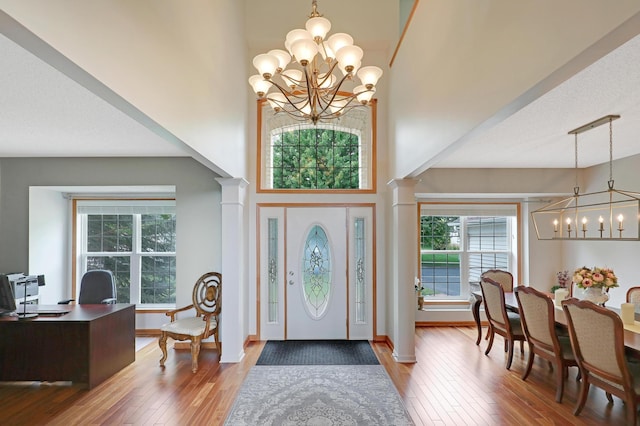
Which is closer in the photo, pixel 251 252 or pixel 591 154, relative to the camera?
pixel 591 154

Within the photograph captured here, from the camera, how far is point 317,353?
4684 mm

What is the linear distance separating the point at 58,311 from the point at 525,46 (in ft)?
15.6

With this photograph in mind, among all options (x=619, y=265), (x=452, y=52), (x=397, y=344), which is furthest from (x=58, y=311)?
(x=619, y=265)

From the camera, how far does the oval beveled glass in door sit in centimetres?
532

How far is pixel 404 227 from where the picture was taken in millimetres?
4520

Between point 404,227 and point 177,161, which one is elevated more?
point 177,161

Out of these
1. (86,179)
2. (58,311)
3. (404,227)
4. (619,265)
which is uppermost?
(86,179)

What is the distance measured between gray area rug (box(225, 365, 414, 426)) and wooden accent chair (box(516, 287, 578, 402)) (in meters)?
1.52

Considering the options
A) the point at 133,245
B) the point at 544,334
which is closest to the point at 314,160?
the point at 133,245

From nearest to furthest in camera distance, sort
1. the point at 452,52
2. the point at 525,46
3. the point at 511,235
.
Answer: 1. the point at 525,46
2. the point at 452,52
3. the point at 511,235

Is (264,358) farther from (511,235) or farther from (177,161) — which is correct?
(511,235)

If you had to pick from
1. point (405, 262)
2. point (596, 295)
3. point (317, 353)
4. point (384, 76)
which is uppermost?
point (384, 76)

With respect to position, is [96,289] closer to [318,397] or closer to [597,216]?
[318,397]

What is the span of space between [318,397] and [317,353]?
51.1 inches
